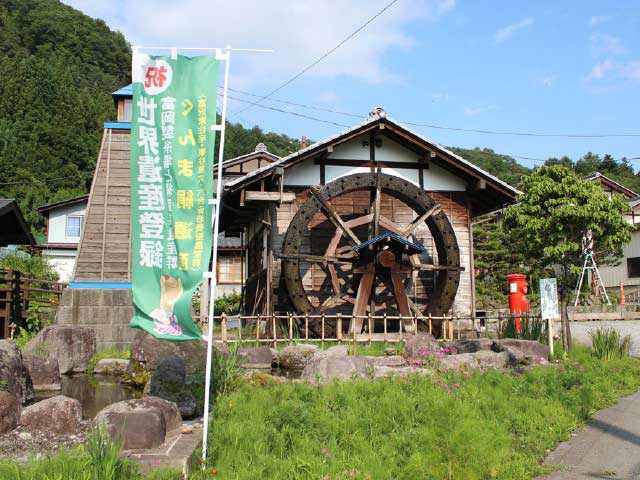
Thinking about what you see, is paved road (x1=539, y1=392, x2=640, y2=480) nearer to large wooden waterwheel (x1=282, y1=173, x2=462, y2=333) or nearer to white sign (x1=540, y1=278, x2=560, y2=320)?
white sign (x1=540, y1=278, x2=560, y2=320)

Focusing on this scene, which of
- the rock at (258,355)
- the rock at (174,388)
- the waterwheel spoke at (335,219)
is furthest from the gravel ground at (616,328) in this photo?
the rock at (174,388)

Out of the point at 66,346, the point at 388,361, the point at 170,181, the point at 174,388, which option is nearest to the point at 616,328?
the point at 388,361

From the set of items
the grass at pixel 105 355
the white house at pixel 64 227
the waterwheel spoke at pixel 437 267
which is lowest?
the grass at pixel 105 355

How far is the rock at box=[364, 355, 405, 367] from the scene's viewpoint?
27.4ft

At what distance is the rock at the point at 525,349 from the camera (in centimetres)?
873

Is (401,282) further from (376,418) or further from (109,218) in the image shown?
(376,418)

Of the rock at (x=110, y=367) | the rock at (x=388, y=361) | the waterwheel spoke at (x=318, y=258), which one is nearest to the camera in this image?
the rock at (x=388, y=361)

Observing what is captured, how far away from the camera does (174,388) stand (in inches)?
242

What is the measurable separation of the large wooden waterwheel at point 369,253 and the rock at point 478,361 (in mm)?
4292

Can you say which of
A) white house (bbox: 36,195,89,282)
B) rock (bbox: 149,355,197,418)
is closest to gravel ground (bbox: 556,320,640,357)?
rock (bbox: 149,355,197,418)

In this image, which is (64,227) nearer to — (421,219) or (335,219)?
(335,219)

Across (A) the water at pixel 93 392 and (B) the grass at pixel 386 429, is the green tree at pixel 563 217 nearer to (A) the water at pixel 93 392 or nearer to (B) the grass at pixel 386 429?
(B) the grass at pixel 386 429

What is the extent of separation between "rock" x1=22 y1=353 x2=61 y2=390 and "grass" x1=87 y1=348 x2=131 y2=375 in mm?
1838

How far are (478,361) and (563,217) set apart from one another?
5.34 m
